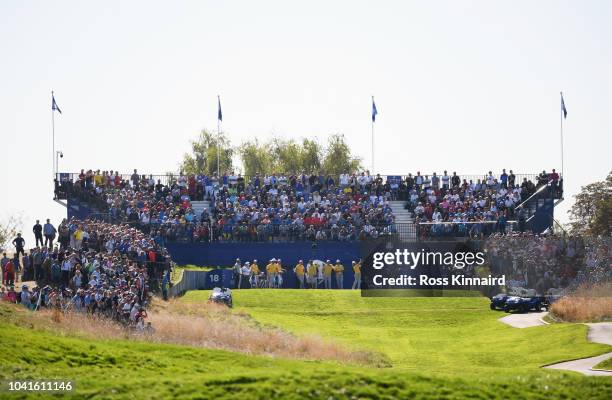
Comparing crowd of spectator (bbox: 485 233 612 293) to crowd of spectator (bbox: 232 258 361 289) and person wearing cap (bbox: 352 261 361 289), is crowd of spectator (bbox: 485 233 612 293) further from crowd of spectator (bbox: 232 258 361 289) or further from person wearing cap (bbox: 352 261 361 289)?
crowd of spectator (bbox: 232 258 361 289)

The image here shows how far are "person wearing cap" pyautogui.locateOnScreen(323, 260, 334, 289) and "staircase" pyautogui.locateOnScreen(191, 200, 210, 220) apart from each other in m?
8.51

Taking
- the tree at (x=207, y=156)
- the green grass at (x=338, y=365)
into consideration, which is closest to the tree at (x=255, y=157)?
the tree at (x=207, y=156)

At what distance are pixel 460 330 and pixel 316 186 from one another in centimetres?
1863

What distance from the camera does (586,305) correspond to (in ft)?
169

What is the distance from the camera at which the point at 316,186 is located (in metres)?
68.5

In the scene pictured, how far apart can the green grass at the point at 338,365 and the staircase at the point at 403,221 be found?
969 centimetres

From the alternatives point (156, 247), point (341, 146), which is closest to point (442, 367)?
point (156, 247)

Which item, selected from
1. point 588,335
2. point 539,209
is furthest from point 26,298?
point 539,209

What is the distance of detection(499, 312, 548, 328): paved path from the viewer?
168 feet

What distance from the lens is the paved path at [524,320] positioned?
5106cm

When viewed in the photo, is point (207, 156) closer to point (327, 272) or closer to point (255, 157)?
point (255, 157)

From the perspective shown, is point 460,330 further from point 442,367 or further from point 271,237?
point 271,237

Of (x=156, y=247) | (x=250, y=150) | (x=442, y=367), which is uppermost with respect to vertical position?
(x=250, y=150)

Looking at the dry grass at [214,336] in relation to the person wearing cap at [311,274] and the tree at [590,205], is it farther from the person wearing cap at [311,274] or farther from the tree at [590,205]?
the tree at [590,205]
